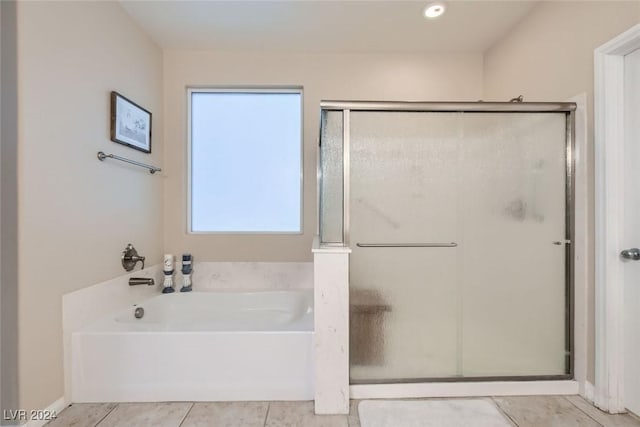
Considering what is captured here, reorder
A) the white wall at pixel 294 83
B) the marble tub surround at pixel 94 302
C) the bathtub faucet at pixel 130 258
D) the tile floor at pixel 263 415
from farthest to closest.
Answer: the white wall at pixel 294 83
the bathtub faucet at pixel 130 258
the marble tub surround at pixel 94 302
the tile floor at pixel 263 415

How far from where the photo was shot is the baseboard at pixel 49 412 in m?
1.39

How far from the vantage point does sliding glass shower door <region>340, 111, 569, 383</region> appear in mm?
1641

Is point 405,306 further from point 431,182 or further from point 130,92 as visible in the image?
point 130,92

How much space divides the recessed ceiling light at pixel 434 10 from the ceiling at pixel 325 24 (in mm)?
44

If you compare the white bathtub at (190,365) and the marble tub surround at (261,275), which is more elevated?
the marble tub surround at (261,275)

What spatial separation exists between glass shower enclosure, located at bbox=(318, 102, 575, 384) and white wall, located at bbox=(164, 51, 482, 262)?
1.02 metres

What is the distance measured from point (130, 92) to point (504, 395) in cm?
304

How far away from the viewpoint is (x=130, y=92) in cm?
211

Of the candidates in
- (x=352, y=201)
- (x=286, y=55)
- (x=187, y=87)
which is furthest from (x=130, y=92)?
(x=352, y=201)

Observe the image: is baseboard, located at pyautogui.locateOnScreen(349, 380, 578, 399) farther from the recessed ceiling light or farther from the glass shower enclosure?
the recessed ceiling light

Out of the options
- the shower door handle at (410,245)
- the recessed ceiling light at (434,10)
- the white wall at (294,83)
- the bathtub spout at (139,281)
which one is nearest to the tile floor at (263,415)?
the bathtub spout at (139,281)

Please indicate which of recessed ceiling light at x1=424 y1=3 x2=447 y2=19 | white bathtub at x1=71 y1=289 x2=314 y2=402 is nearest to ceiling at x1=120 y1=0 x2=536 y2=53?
recessed ceiling light at x1=424 y1=3 x2=447 y2=19

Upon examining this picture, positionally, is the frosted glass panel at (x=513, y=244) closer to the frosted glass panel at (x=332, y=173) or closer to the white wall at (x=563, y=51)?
the white wall at (x=563, y=51)

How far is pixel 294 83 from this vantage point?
2576 mm
